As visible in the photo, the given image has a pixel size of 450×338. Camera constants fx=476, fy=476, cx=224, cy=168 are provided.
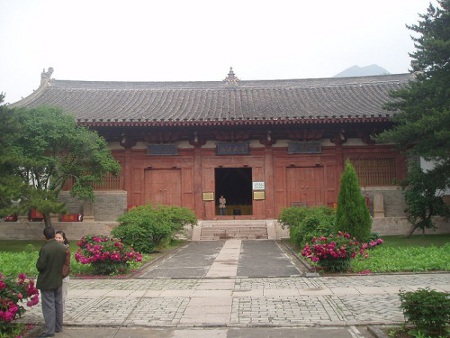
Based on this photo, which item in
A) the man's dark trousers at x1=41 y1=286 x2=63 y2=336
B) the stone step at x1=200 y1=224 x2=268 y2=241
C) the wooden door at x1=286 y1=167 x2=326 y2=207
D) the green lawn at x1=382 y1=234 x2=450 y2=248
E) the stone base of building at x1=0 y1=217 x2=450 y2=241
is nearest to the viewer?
the man's dark trousers at x1=41 y1=286 x2=63 y2=336

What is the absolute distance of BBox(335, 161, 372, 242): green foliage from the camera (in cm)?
1256

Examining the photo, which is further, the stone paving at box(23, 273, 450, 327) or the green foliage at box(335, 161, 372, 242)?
the green foliage at box(335, 161, 372, 242)

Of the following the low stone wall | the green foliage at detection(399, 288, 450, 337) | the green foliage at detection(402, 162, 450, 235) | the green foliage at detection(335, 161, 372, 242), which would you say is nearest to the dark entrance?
the low stone wall

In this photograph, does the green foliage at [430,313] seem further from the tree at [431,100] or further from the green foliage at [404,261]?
the tree at [431,100]

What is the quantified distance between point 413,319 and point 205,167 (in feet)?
50.5

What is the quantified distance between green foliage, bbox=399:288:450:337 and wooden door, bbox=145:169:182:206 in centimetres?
1546

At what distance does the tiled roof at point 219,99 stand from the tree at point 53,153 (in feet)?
6.87

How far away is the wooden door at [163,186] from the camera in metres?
20.5

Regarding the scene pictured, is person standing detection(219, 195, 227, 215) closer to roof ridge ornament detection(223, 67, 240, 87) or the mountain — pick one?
roof ridge ornament detection(223, 67, 240, 87)

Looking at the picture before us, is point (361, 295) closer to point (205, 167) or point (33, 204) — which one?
point (33, 204)

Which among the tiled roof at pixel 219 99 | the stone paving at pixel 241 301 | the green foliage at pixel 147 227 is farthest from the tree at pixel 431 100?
the green foliage at pixel 147 227

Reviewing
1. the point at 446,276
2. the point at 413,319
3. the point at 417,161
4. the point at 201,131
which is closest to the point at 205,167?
the point at 201,131

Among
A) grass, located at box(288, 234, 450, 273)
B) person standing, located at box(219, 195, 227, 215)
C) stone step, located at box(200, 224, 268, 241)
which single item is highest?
person standing, located at box(219, 195, 227, 215)

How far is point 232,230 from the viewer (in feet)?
61.3
